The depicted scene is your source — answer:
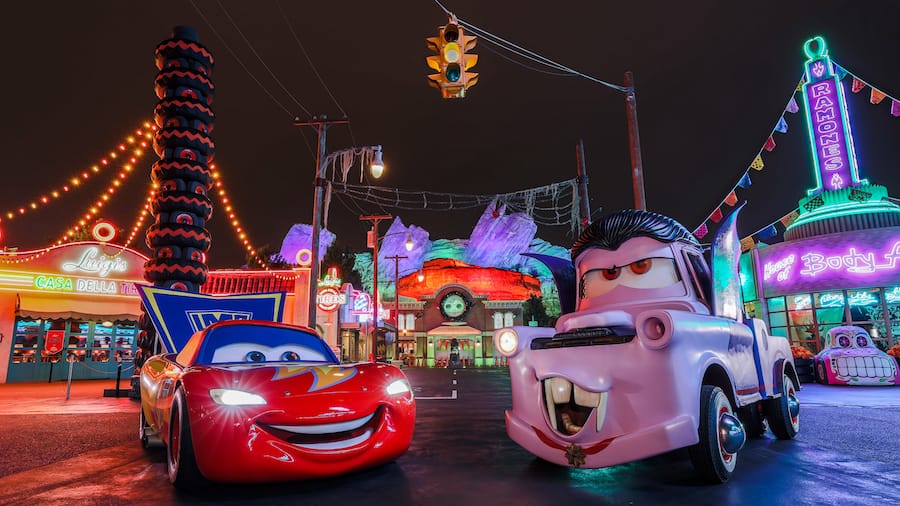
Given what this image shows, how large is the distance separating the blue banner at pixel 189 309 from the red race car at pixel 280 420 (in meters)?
5.36

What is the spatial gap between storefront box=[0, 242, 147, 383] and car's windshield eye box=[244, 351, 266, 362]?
1585cm

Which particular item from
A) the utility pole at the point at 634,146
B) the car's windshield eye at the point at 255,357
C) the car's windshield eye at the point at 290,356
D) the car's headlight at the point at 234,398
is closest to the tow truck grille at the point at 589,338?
the car's headlight at the point at 234,398

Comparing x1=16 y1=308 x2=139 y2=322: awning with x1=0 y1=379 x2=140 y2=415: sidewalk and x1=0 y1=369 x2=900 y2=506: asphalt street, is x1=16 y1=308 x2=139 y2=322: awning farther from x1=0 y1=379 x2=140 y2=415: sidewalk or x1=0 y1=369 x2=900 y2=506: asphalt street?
x1=0 y1=369 x2=900 y2=506: asphalt street

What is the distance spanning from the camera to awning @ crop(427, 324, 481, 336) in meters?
42.9

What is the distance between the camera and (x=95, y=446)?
585 cm

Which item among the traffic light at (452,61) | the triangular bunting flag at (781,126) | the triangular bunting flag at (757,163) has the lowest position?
the traffic light at (452,61)

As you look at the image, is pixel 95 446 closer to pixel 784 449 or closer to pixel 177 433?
pixel 177 433

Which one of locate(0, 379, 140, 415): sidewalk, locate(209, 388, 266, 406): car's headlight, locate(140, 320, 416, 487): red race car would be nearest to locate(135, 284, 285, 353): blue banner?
locate(0, 379, 140, 415): sidewalk

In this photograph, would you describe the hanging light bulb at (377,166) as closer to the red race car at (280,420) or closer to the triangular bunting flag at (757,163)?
A: the red race car at (280,420)

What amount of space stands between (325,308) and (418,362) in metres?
22.8

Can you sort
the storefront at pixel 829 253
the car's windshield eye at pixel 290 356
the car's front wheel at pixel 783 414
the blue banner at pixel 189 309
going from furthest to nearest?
1. the storefront at pixel 829 253
2. the blue banner at pixel 189 309
3. the car's front wheel at pixel 783 414
4. the car's windshield eye at pixel 290 356

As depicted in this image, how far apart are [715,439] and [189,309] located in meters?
9.36

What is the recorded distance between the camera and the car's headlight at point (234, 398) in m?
3.58

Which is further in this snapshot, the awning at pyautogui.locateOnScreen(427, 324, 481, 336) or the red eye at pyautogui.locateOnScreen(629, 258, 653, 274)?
the awning at pyautogui.locateOnScreen(427, 324, 481, 336)
